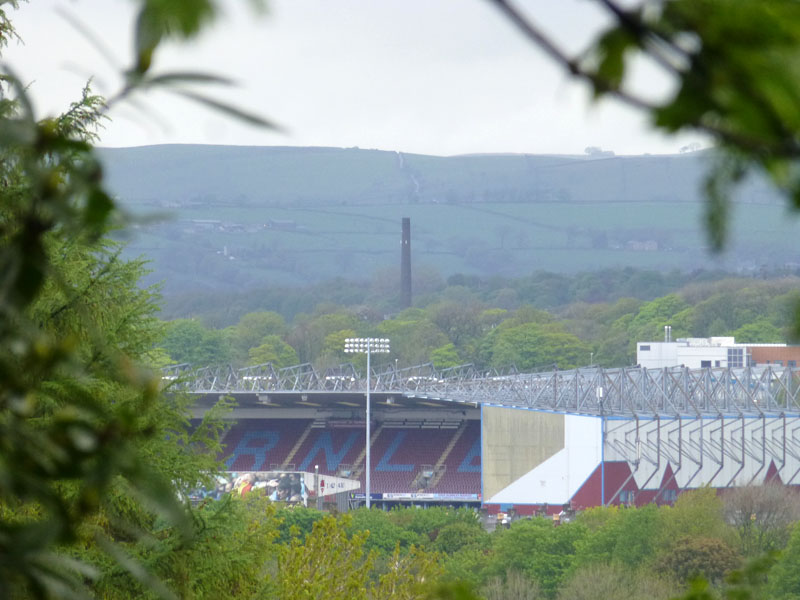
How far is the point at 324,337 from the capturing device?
75625mm

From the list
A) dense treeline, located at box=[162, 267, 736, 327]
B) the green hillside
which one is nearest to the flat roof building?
dense treeline, located at box=[162, 267, 736, 327]

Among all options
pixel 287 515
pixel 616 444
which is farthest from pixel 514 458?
pixel 287 515

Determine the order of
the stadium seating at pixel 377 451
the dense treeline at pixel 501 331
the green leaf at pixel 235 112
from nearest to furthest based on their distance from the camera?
the green leaf at pixel 235 112 → the stadium seating at pixel 377 451 → the dense treeline at pixel 501 331

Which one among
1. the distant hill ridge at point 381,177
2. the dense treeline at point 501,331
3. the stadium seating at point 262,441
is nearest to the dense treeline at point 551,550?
the stadium seating at point 262,441

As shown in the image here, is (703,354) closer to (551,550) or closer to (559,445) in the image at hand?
(559,445)

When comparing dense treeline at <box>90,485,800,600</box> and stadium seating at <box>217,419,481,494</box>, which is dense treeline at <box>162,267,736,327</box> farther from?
dense treeline at <box>90,485,800,600</box>

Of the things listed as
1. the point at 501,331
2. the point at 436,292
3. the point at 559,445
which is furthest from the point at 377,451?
the point at 436,292

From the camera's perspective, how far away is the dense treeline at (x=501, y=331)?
7056 cm

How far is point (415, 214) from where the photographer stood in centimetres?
15862

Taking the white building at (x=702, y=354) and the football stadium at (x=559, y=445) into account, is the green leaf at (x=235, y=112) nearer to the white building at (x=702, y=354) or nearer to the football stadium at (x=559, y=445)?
the football stadium at (x=559, y=445)

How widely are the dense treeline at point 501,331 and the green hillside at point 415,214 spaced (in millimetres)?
43557

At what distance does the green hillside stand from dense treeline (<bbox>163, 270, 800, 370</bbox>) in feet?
143

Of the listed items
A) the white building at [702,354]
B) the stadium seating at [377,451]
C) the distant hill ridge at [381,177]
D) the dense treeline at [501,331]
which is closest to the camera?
the stadium seating at [377,451]

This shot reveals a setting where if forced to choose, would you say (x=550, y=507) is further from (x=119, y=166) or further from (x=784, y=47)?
(x=119, y=166)
